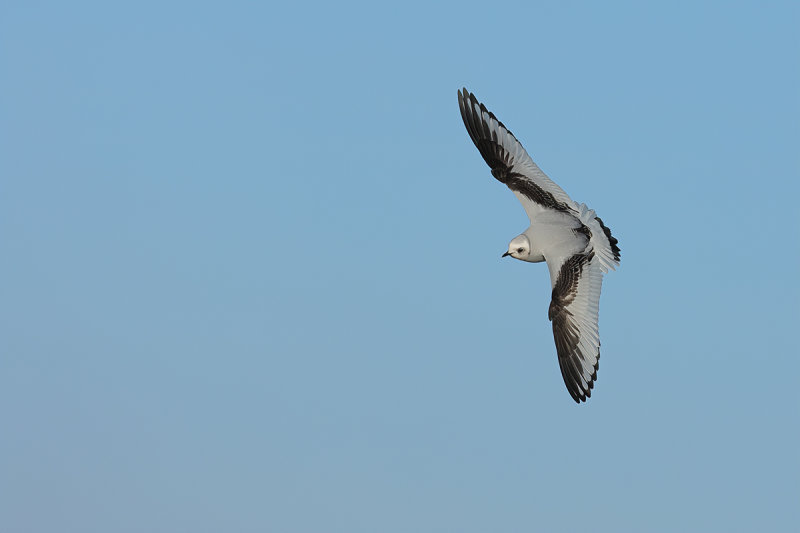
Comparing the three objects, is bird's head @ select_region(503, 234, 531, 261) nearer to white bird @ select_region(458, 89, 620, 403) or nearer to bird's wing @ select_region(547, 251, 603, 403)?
white bird @ select_region(458, 89, 620, 403)

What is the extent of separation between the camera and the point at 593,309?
27719 mm

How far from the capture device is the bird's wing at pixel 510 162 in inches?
1129

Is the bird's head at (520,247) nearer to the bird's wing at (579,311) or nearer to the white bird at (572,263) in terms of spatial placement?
the white bird at (572,263)

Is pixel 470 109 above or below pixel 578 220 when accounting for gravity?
above

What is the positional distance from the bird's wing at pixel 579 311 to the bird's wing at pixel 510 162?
1.69m

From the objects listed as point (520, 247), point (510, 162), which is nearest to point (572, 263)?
point (520, 247)

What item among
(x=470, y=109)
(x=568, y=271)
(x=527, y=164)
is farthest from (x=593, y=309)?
(x=470, y=109)

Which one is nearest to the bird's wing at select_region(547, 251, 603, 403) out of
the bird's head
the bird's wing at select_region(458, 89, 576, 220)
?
the bird's head

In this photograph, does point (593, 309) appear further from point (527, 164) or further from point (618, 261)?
point (527, 164)

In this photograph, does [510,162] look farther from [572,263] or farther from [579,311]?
[579,311]

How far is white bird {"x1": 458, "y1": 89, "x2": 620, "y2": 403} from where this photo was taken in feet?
90.8

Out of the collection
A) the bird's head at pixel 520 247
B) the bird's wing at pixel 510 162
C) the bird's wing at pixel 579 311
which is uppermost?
the bird's wing at pixel 510 162

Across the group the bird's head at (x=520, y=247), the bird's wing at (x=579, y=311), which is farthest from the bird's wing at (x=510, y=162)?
the bird's wing at (x=579, y=311)

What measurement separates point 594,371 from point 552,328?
1727 mm
